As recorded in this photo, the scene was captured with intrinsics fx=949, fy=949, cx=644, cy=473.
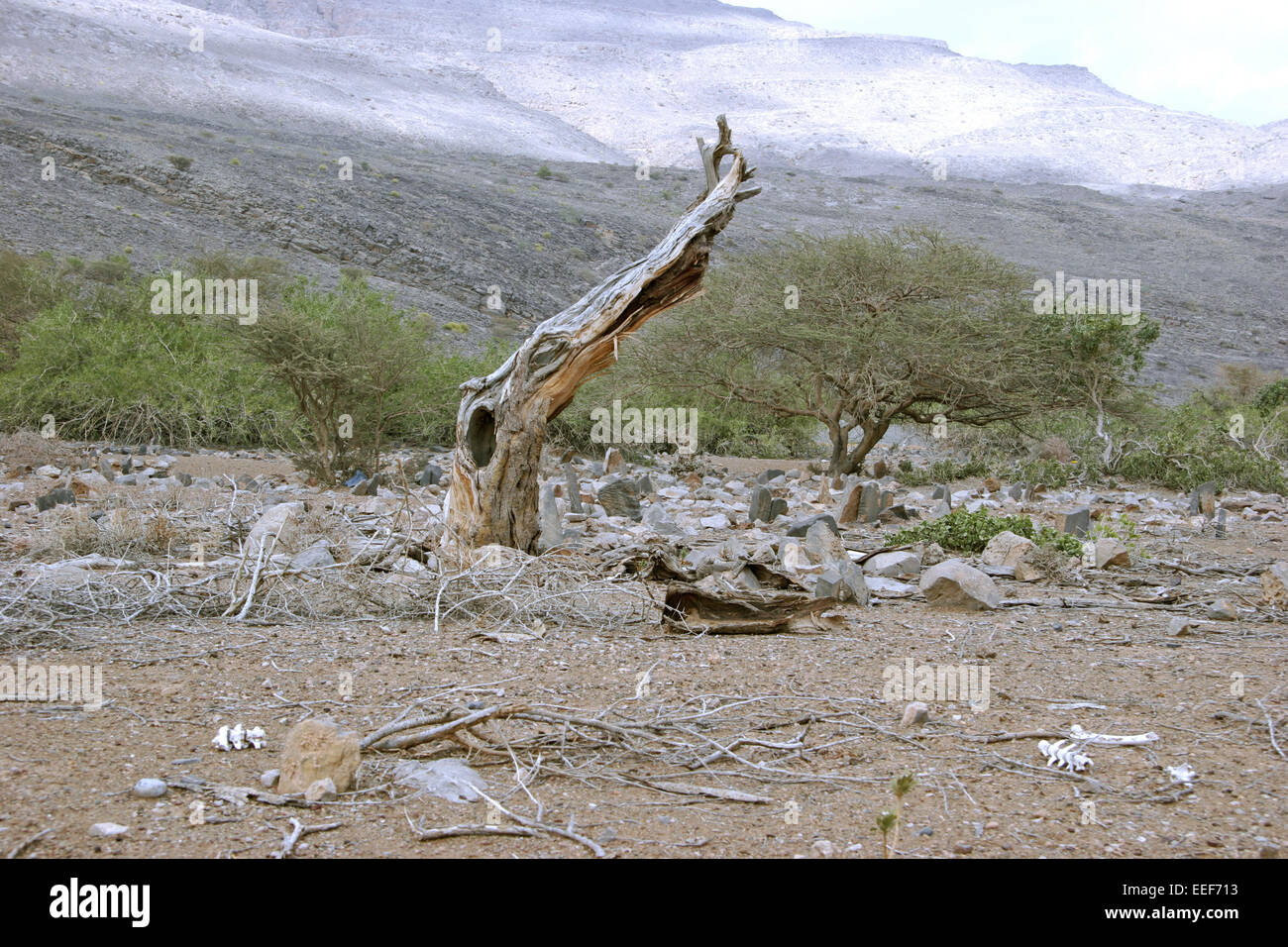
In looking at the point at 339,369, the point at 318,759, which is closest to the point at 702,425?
the point at 339,369

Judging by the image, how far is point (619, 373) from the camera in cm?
1433

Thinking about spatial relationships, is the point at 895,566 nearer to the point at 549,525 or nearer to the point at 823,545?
the point at 823,545

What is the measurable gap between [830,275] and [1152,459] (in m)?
5.10

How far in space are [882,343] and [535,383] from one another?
7.93 metres

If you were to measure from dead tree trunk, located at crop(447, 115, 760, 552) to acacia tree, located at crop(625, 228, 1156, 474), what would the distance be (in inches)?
273

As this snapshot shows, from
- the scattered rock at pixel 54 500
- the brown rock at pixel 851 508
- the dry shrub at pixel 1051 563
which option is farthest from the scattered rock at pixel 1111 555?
the scattered rock at pixel 54 500

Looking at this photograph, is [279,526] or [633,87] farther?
[633,87]

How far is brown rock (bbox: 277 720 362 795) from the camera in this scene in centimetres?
220

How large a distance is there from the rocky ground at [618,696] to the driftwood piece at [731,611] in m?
0.01

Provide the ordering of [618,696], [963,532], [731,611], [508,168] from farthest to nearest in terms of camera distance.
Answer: [508,168] → [963,532] → [731,611] → [618,696]

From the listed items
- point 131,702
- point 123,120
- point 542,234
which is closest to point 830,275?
point 131,702

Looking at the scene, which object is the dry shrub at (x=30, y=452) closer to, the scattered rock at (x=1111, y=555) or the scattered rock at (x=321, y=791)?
the scattered rock at (x=321, y=791)

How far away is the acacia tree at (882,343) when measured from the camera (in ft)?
40.0

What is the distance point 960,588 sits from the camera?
15.6ft
